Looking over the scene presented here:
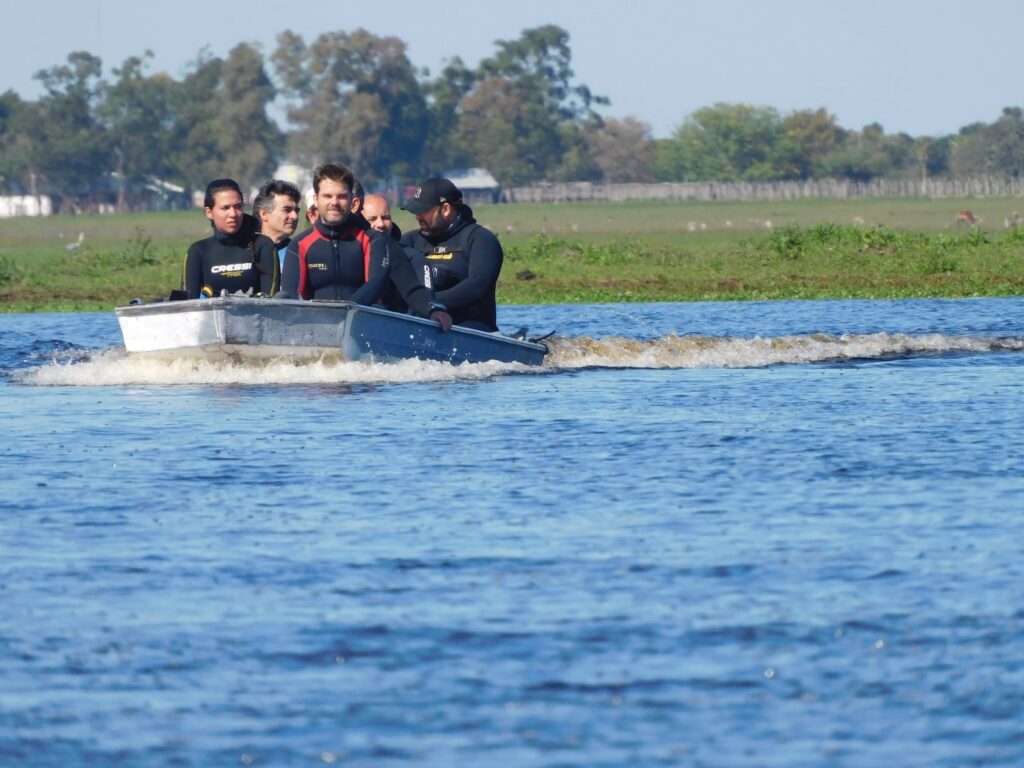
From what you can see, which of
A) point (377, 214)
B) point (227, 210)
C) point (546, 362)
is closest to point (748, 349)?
point (546, 362)

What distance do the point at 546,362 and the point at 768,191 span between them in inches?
4450

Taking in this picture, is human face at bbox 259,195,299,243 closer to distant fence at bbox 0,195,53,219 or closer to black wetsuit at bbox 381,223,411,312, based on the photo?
black wetsuit at bbox 381,223,411,312

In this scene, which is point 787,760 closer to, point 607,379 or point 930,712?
point 930,712

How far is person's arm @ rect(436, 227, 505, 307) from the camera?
18.1 m

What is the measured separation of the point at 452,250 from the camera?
60.0ft

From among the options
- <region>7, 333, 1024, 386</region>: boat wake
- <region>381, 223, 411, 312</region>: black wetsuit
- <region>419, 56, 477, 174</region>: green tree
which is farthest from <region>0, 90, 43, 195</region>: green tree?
<region>381, 223, 411, 312</region>: black wetsuit

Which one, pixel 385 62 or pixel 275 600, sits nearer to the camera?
pixel 275 600

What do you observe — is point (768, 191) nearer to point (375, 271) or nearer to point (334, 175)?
point (375, 271)

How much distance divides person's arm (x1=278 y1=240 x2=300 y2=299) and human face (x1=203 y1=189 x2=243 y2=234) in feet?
1.54

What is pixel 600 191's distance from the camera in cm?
13338

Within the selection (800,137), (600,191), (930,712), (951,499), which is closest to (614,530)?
(951,499)

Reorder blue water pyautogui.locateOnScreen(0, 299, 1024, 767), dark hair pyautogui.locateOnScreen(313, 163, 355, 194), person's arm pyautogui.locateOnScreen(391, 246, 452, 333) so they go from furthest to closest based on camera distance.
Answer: person's arm pyautogui.locateOnScreen(391, 246, 452, 333) → dark hair pyautogui.locateOnScreen(313, 163, 355, 194) → blue water pyautogui.locateOnScreen(0, 299, 1024, 767)

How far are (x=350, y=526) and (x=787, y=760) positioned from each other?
4251 millimetres

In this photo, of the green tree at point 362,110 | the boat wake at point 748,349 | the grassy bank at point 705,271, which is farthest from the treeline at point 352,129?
the boat wake at point 748,349
